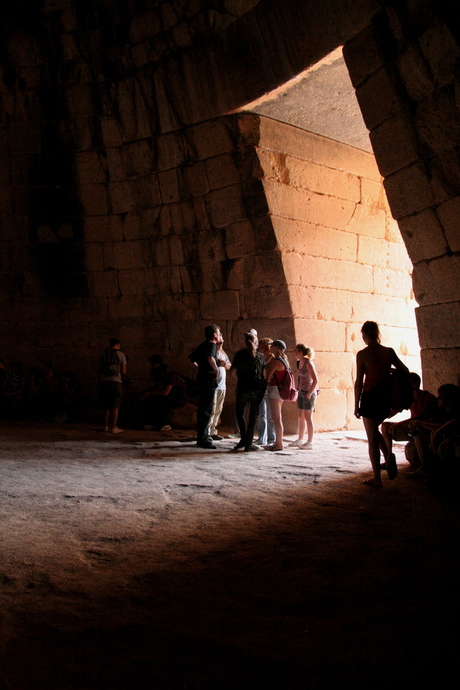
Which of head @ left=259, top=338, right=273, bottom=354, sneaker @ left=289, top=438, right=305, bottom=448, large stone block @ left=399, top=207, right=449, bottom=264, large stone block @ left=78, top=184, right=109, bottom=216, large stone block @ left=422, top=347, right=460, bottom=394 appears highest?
large stone block @ left=78, top=184, right=109, bottom=216

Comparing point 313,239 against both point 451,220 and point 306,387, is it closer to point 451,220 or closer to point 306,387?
point 306,387

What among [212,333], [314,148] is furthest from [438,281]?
[314,148]

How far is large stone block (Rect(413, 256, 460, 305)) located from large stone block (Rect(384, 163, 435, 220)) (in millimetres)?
547

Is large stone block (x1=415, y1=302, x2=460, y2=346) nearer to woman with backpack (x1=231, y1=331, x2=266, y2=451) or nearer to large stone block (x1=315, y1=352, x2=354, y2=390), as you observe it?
woman with backpack (x1=231, y1=331, x2=266, y2=451)

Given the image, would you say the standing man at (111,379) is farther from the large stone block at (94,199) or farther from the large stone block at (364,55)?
the large stone block at (364,55)

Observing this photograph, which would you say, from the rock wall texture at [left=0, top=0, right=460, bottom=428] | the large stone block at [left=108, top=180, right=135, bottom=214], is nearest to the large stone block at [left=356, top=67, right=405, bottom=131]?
the rock wall texture at [left=0, top=0, right=460, bottom=428]

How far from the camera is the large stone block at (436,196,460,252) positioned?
4727mm

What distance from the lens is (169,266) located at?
8.92 m

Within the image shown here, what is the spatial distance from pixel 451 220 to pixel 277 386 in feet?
9.15

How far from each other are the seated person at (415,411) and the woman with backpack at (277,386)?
1871 millimetres

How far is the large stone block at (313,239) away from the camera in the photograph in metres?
7.59

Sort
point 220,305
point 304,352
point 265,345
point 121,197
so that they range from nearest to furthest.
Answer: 1. point 304,352
2. point 265,345
3. point 220,305
4. point 121,197

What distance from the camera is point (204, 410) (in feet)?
22.0

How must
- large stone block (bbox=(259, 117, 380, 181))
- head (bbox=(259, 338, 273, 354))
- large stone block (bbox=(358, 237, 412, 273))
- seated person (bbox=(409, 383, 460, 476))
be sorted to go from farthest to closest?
large stone block (bbox=(358, 237, 412, 273)), large stone block (bbox=(259, 117, 380, 181)), head (bbox=(259, 338, 273, 354)), seated person (bbox=(409, 383, 460, 476))
